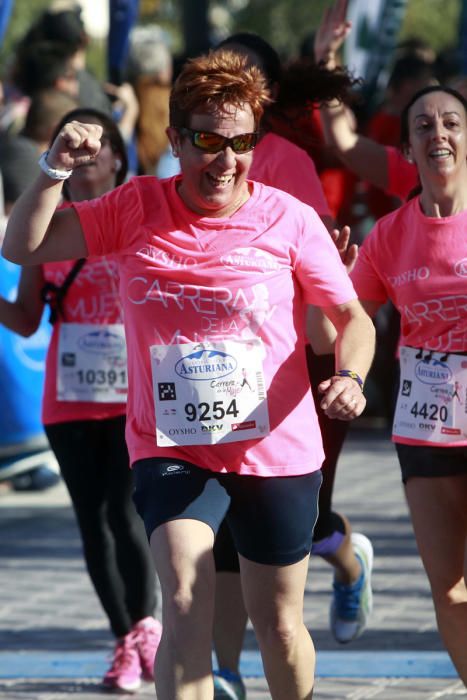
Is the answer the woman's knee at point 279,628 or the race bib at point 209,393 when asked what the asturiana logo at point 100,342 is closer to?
the race bib at point 209,393

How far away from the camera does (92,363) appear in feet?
17.0

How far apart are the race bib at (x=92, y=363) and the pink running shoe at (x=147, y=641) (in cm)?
83

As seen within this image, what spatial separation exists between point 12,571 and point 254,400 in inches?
138

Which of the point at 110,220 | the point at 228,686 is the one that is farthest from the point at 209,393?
the point at 228,686

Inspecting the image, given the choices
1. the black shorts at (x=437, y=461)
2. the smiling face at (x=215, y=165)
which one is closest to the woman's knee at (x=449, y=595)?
the black shorts at (x=437, y=461)

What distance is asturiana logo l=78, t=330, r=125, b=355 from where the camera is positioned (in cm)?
526

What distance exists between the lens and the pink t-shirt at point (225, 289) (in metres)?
3.80

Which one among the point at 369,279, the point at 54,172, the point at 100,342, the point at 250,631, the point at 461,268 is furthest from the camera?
the point at 250,631

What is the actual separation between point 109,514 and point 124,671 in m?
0.56

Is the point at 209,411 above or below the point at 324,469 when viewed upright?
above

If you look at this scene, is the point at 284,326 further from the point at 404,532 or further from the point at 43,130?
the point at 43,130

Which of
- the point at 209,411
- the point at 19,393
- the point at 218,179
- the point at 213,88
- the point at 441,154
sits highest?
the point at 213,88

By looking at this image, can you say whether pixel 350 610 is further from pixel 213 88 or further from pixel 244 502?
pixel 213 88

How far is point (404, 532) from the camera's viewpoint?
749 centimetres
